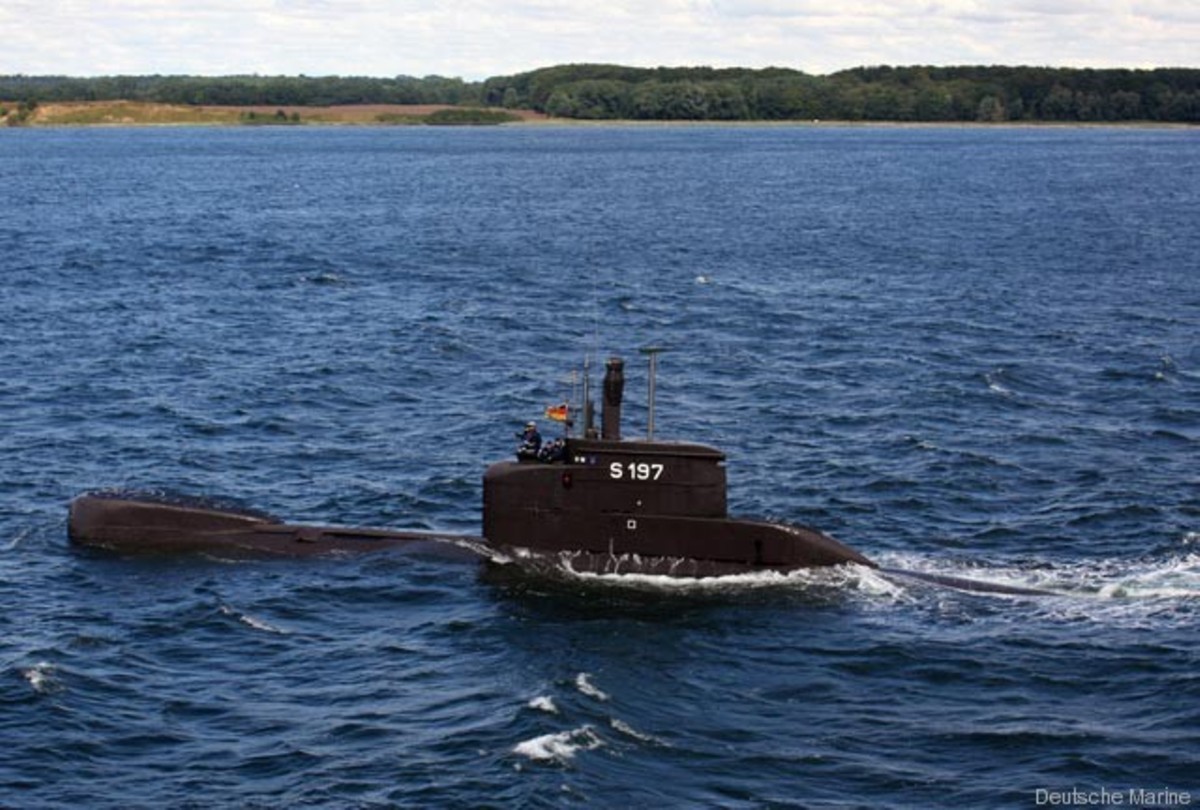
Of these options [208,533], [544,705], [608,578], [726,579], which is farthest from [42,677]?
[726,579]

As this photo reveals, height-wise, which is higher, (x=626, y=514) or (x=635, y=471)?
(x=635, y=471)

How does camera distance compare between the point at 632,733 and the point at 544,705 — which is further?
the point at 544,705

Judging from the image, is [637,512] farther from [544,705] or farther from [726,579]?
[544,705]

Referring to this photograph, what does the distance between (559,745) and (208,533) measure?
53.3 ft

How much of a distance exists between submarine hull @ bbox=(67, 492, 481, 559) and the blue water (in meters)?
0.76

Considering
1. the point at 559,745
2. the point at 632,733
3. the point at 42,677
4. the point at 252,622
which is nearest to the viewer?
the point at 559,745

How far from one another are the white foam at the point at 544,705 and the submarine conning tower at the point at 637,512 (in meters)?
7.49

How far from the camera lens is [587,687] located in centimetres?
3497

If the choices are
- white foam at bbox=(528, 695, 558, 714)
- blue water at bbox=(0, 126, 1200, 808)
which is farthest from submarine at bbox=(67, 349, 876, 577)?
white foam at bbox=(528, 695, 558, 714)

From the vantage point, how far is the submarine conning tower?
133ft

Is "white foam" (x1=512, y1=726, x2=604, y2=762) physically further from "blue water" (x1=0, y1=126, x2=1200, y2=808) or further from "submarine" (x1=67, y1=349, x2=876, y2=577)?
"submarine" (x1=67, y1=349, x2=876, y2=577)

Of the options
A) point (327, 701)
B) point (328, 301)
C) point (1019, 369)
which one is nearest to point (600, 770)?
point (327, 701)

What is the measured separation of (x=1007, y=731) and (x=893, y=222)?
11129cm

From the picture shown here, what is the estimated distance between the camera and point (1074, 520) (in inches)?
1898
